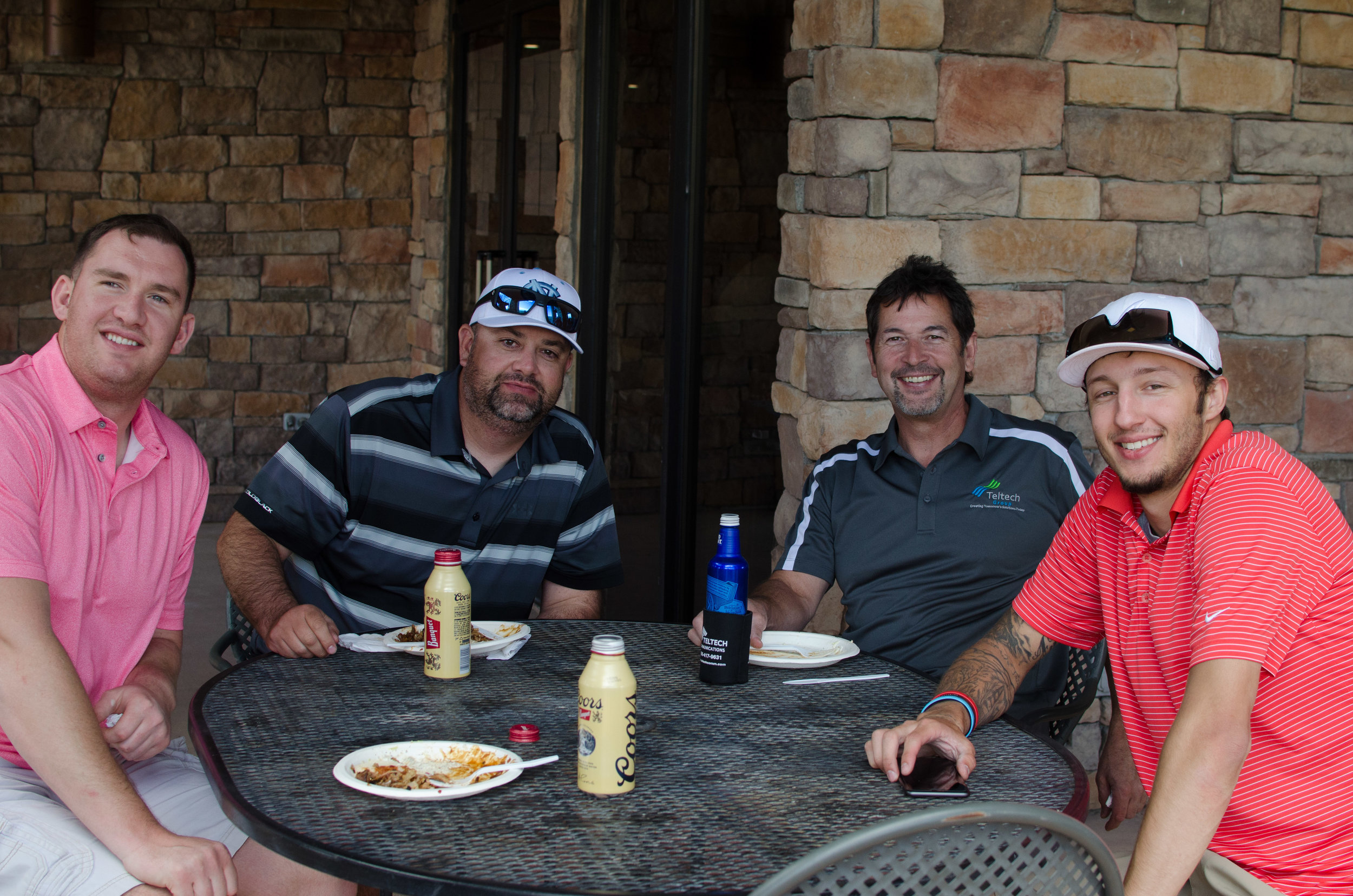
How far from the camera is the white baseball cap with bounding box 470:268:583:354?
260cm

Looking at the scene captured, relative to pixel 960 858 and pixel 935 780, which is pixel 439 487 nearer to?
pixel 935 780

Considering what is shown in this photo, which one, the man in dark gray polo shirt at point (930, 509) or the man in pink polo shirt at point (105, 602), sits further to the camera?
the man in dark gray polo shirt at point (930, 509)

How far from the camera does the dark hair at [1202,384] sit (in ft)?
5.83

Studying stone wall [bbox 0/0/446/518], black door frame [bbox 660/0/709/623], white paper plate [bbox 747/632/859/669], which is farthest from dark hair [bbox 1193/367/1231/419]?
stone wall [bbox 0/0/446/518]

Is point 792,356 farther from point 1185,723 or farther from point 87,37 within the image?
point 87,37

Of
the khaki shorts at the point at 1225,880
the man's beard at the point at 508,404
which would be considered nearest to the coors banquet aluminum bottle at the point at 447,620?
the man's beard at the point at 508,404

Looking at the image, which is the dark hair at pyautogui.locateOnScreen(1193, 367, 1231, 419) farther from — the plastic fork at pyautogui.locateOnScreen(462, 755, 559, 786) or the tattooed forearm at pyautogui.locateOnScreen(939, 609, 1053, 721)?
the plastic fork at pyautogui.locateOnScreen(462, 755, 559, 786)

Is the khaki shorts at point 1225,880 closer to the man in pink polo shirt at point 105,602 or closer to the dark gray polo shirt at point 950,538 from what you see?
the dark gray polo shirt at point 950,538

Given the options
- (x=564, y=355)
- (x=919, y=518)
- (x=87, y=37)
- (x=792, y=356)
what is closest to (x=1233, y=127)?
(x=792, y=356)

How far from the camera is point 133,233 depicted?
2094mm

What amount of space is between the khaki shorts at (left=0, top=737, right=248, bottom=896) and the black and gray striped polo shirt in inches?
25.5

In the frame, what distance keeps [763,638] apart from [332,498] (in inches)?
36.3

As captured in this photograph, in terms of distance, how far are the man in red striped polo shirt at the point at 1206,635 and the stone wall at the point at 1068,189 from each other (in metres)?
1.20

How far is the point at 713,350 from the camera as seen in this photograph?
390 centimetres
